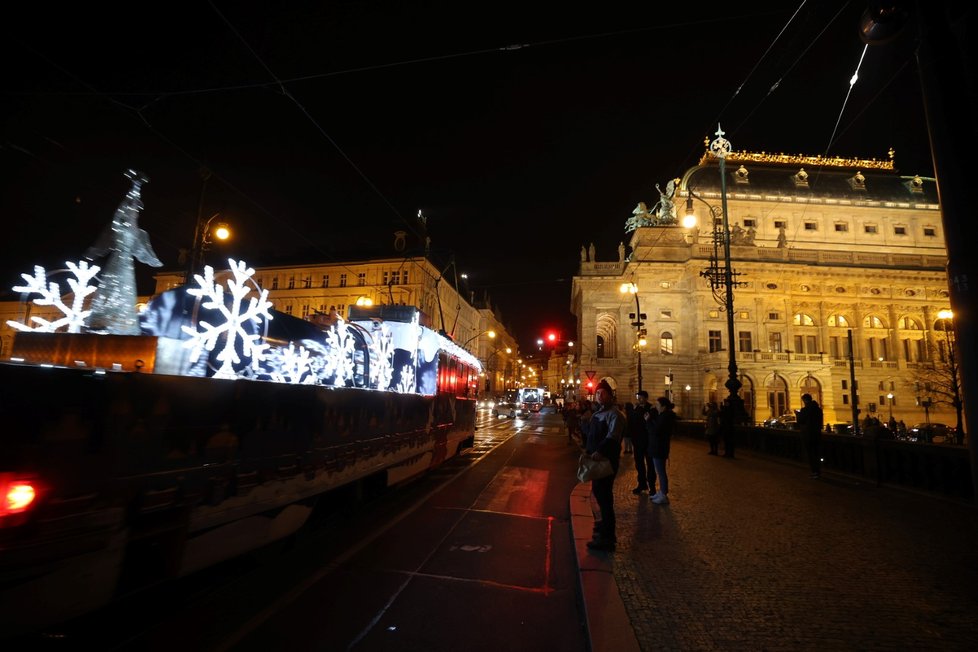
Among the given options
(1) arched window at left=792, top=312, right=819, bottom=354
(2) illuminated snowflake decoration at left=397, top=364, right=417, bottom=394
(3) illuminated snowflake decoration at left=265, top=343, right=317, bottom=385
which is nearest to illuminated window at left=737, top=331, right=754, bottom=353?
(1) arched window at left=792, top=312, right=819, bottom=354

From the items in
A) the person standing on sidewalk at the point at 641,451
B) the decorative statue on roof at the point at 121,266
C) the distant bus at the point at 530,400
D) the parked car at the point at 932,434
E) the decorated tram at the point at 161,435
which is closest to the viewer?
the decorated tram at the point at 161,435

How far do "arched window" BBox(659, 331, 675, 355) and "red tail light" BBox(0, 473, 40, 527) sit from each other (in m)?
53.7

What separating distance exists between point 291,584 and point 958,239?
6.20 meters

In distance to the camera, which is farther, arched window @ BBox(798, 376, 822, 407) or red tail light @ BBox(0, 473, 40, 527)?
arched window @ BBox(798, 376, 822, 407)

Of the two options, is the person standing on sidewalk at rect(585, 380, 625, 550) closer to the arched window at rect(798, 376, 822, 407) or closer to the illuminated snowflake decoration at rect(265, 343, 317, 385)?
the illuminated snowflake decoration at rect(265, 343, 317, 385)

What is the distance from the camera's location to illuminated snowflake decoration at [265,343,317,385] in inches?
239

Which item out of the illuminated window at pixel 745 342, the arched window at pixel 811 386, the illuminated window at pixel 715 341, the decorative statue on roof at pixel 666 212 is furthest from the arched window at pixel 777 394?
the decorative statue on roof at pixel 666 212

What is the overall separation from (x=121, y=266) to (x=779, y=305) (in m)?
58.1

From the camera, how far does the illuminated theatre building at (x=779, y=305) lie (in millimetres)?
49000

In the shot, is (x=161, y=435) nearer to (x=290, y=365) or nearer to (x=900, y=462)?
(x=290, y=365)

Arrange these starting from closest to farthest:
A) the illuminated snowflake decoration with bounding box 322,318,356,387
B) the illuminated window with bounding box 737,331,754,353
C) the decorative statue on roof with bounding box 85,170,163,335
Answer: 1. the decorative statue on roof with bounding box 85,170,163,335
2. the illuminated snowflake decoration with bounding box 322,318,356,387
3. the illuminated window with bounding box 737,331,754,353

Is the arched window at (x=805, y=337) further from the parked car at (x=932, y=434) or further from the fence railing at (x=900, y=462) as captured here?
the fence railing at (x=900, y=462)

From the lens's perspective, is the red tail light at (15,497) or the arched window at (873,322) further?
the arched window at (873,322)

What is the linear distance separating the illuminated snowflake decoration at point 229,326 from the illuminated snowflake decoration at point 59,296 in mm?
992
